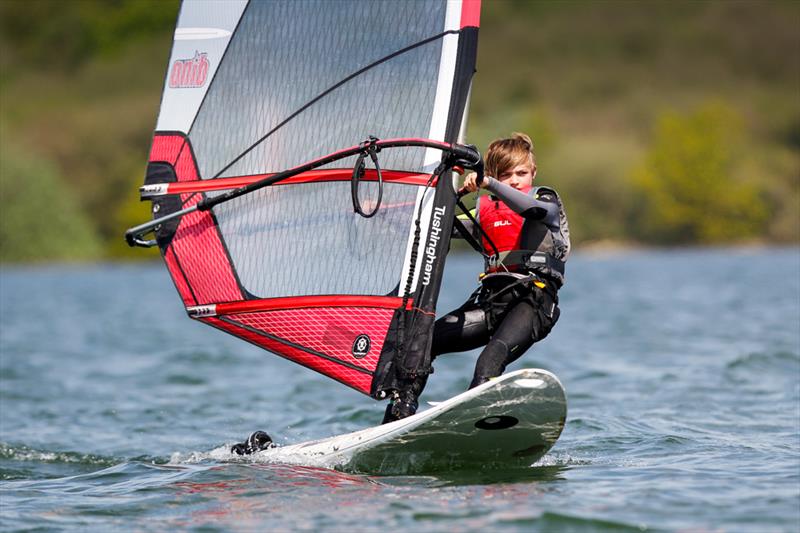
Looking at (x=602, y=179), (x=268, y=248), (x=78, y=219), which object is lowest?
(x=268, y=248)

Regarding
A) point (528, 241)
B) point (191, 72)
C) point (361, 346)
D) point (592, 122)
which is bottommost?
point (361, 346)

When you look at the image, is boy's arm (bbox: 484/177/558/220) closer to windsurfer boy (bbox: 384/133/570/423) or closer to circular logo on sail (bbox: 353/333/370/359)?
windsurfer boy (bbox: 384/133/570/423)

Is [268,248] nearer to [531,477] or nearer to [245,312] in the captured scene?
[245,312]

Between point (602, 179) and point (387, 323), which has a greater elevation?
point (602, 179)

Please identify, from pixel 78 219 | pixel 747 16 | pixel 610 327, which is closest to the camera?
pixel 610 327

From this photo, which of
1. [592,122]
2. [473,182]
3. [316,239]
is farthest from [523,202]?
[592,122]

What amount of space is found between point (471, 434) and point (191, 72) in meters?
2.77

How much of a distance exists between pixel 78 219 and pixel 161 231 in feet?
172

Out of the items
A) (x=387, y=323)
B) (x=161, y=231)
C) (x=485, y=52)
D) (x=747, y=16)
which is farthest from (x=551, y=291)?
(x=485, y=52)

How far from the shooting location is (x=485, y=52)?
347 feet

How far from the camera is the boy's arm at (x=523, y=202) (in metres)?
5.92

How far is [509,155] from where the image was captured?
6273 mm

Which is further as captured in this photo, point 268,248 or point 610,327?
point 610,327

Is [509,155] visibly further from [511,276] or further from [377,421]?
[377,421]
